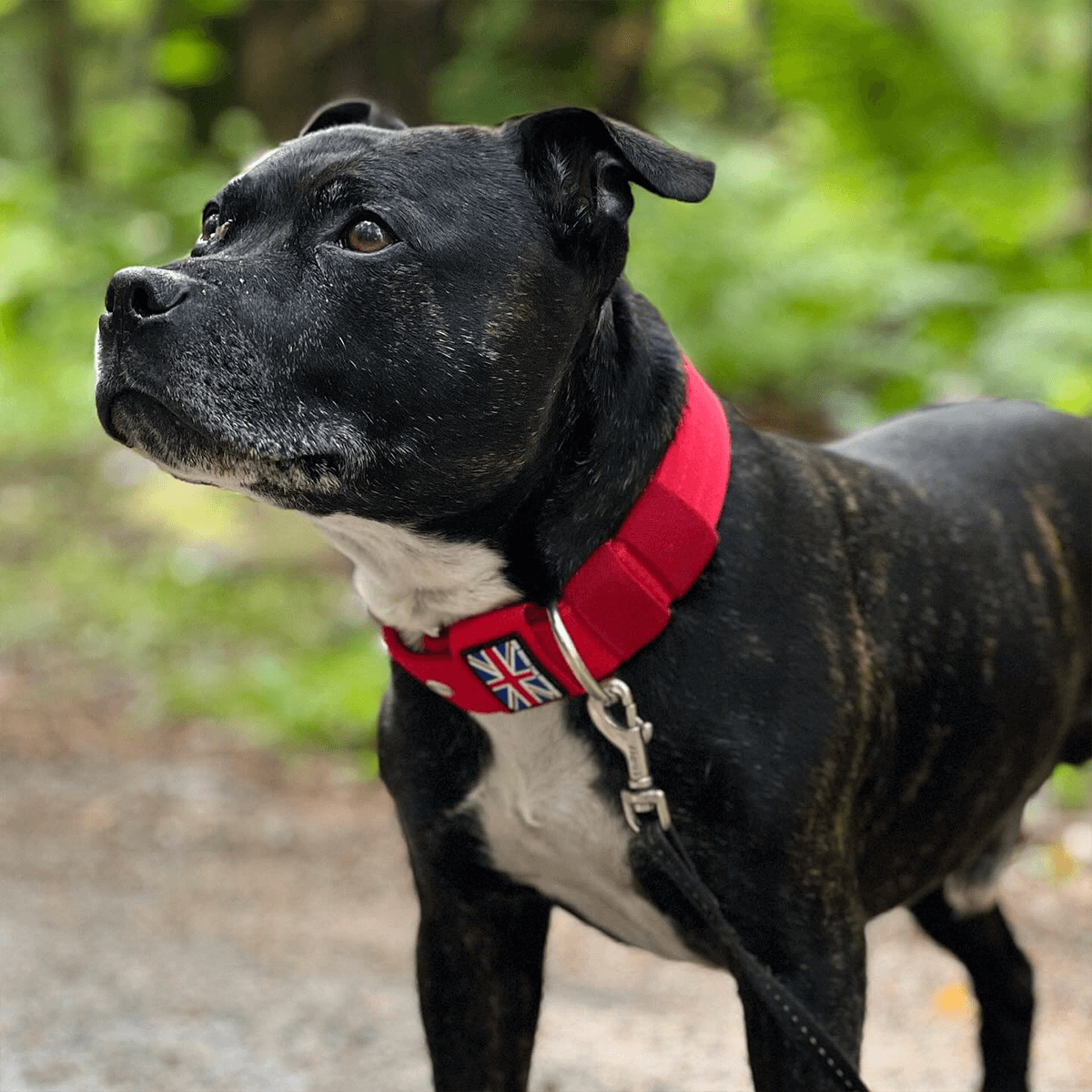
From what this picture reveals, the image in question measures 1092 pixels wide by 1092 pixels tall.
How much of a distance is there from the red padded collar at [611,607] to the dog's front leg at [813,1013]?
546 millimetres

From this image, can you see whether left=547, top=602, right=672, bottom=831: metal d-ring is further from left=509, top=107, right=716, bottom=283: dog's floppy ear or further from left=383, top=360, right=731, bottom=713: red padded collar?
left=509, top=107, right=716, bottom=283: dog's floppy ear

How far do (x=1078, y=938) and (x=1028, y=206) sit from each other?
5879 millimetres

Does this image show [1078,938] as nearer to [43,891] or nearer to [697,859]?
[697,859]

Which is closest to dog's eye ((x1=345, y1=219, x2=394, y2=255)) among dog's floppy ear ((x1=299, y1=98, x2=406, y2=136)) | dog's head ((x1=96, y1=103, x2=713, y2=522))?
dog's head ((x1=96, y1=103, x2=713, y2=522))

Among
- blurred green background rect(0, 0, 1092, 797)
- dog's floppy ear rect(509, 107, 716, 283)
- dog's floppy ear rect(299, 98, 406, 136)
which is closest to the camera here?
dog's floppy ear rect(509, 107, 716, 283)

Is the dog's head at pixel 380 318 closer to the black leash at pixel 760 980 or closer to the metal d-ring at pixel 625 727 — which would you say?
the metal d-ring at pixel 625 727

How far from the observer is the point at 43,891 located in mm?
5363

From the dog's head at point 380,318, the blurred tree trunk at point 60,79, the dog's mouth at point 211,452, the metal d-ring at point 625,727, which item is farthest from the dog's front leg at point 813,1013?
the blurred tree trunk at point 60,79

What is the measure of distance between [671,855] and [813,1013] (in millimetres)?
341

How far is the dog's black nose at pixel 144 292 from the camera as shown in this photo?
2.26 meters

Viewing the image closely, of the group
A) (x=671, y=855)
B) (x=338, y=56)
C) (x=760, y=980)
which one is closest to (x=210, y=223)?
(x=671, y=855)

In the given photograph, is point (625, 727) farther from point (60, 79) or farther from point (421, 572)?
point (60, 79)

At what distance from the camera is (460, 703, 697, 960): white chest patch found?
98.8 inches

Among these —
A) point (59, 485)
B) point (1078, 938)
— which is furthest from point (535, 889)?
point (59, 485)
